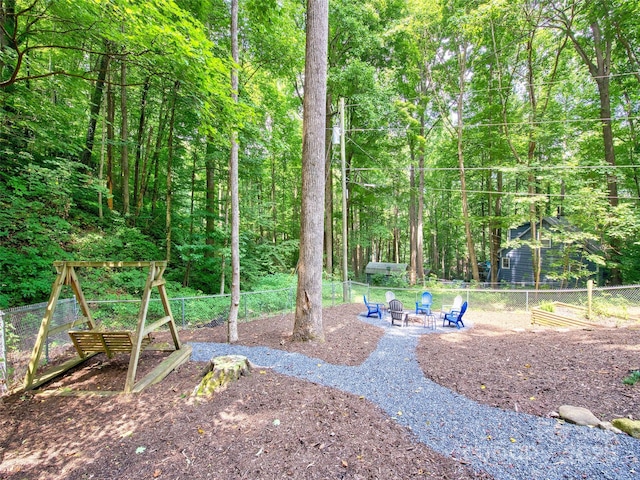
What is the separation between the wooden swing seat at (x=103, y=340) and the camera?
4070mm

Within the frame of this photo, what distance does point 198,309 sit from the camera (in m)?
8.02

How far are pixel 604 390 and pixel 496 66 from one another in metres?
15.8

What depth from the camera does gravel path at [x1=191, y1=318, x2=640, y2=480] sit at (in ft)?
7.68

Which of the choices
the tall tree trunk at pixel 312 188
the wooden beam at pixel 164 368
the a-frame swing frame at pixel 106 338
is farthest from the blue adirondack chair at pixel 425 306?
the a-frame swing frame at pixel 106 338

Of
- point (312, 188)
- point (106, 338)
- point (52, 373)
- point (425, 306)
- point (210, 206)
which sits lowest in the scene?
point (425, 306)

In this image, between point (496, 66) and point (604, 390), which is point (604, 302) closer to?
point (604, 390)

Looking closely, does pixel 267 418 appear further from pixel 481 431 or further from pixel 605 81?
pixel 605 81

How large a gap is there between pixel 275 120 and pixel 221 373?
9609 mm

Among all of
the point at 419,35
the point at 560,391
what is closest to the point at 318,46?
the point at 560,391

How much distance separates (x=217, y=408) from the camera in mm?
3178

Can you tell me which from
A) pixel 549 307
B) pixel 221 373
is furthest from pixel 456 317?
pixel 221 373

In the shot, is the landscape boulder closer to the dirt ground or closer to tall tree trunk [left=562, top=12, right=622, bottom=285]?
the dirt ground

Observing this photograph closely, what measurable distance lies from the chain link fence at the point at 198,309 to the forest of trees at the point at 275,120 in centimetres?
187

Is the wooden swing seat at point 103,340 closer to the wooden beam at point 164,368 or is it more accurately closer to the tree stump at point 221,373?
the wooden beam at point 164,368
